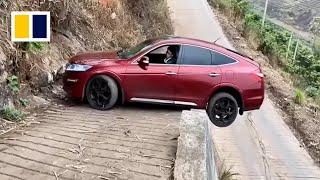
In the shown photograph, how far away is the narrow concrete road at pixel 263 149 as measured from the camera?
1213cm

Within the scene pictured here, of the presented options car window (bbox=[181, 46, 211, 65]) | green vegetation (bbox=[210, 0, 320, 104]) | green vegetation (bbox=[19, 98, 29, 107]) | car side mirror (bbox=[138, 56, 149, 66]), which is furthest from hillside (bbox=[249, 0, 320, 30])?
green vegetation (bbox=[19, 98, 29, 107])

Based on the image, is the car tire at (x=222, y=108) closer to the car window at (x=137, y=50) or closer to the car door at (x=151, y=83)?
the car door at (x=151, y=83)

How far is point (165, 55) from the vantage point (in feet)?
Result: 33.8

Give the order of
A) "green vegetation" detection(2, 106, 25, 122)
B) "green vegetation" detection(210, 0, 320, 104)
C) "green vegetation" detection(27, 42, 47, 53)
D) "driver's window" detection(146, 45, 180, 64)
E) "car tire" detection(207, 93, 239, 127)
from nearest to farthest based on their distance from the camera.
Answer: "green vegetation" detection(2, 106, 25, 122) < "green vegetation" detection(27, 42, 47, 53) < "driver's window" detection(146, 45, 180, 64) < "car tire" detection(207, 93, 239, 127) < "green vegetation" detection(210, 0, 320, 104)

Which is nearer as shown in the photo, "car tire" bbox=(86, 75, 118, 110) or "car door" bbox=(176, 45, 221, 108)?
"car tire" bbox=(86, 75, 118, 110)

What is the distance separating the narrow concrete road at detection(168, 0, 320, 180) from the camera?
1213 centimetres

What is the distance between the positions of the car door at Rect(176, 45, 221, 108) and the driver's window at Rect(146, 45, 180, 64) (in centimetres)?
14

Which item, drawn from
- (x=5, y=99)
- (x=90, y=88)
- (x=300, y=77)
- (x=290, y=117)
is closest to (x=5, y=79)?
(x=5, y=99)

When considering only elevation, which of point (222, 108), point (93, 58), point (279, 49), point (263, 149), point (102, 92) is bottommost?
point (263, 149)

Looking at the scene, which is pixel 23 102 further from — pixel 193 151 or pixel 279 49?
pixel 279 49

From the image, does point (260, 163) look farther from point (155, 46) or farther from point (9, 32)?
point (9, 32)

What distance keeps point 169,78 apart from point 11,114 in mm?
3298

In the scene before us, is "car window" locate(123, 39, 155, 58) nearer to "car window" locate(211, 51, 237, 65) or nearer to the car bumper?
the car bumper

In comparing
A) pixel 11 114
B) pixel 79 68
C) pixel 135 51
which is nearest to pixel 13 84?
pixel 11 114
